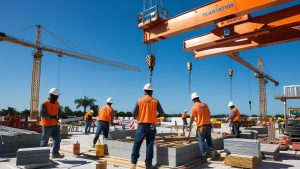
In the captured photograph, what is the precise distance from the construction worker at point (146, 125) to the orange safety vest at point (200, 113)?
146 cm

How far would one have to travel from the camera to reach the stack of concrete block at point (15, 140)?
23.3 feet

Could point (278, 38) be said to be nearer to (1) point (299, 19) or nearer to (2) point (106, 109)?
(1) point (299, 19)

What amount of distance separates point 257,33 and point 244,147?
405 cm

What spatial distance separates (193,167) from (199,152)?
0.87 m

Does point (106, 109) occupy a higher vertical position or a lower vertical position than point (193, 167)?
higher

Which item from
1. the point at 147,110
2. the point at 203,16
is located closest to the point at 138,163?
the point at 147,110

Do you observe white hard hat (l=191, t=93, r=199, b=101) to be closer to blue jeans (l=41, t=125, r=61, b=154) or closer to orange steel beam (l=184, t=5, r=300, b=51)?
orange steel beam (l=184, t=5, r=300, b=51)

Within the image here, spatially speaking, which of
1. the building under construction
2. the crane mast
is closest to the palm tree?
the crane mast

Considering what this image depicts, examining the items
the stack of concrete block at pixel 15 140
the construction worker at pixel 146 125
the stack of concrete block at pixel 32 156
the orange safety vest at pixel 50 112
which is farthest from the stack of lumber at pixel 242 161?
the stack of concrete block at pixel 15 140

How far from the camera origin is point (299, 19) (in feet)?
25.5

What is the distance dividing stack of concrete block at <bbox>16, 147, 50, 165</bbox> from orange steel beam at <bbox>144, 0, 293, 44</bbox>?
610 cm

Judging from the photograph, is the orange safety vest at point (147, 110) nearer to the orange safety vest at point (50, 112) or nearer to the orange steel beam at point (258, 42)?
the orange safety vest at point (50, 112)

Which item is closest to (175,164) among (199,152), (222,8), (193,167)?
(193,167)

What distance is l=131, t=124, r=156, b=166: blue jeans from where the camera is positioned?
5633mm
